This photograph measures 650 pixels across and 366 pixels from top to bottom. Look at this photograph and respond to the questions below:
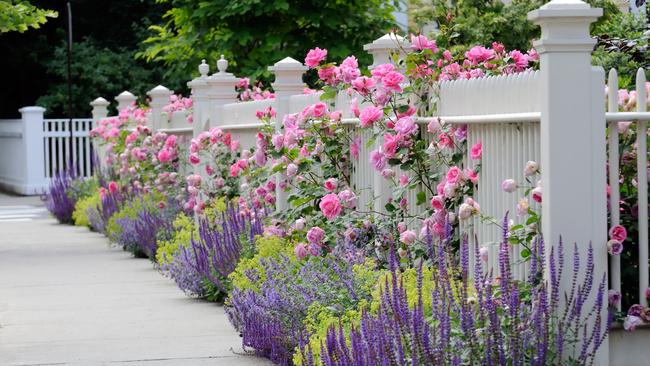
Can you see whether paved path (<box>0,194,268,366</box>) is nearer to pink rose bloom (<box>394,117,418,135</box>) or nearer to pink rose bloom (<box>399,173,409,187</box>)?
pink rose bloom (<box>399,173,409,187</box>)

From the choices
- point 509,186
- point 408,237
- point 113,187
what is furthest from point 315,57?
point 113,187

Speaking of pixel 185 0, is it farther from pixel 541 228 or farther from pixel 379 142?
pixel 541 228

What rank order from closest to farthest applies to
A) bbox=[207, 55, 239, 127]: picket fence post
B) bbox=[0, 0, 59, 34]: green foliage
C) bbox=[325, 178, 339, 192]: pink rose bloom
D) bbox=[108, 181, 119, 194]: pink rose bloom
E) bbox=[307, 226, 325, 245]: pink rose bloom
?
bbox=[307, 226, 325, 245]: pink rose bloom → bbox=[325, 178, 339, 192]: pink rose bloom → bbox=[207, 55, 239, 127]: picket fence post → bbox=[0, 0, 59, 34]: green foliage → bbox=[108, 181, 119, 194]: pink rose bloom

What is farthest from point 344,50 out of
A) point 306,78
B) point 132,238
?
point 132,238

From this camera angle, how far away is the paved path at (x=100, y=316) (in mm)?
7258

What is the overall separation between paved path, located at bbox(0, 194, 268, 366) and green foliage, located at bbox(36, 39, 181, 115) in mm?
17379

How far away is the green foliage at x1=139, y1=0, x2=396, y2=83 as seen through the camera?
1939 cm

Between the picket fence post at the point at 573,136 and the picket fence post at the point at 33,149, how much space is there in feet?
71.3

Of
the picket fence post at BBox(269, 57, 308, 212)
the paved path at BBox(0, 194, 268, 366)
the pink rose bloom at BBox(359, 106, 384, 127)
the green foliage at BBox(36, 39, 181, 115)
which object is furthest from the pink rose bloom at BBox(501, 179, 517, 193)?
the green foliage at BBox(36, 39, 181, 115)

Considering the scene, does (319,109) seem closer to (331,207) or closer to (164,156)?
(331,207)

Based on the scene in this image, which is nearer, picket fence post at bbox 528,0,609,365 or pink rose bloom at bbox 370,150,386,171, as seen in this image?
picket fence post at bbox 528,0,609,365

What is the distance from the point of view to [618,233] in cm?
496

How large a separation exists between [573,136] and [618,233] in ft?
1.38

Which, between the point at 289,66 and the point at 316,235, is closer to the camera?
the point at 316,235
